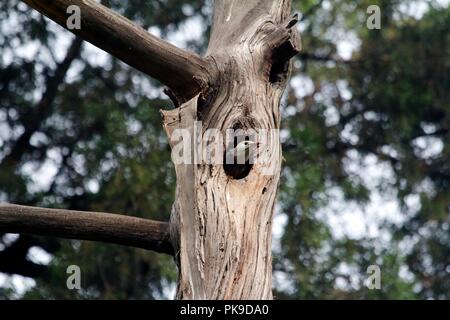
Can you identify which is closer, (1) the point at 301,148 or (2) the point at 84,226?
(2) the point at 84,226

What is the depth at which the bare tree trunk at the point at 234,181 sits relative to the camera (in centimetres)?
302

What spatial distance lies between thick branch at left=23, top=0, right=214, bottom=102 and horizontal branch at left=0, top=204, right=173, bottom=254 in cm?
49

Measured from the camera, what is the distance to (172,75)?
3.36 meters

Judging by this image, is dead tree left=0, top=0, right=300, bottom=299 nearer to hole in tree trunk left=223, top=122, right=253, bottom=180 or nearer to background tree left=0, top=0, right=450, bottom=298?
hole in tree trunk left=223, top=122, right=253, bottom=180

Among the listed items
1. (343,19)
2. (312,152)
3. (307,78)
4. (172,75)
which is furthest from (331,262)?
(172,75)

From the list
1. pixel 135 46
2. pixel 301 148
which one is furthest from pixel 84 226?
pixel 301 148

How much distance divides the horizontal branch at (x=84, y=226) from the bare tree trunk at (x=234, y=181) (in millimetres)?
93

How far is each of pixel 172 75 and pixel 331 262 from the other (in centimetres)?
568

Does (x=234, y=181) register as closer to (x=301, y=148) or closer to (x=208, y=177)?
(x=208, y=177)

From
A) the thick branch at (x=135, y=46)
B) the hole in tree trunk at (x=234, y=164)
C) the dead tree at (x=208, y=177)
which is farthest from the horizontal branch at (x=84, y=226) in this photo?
the thick branch at (x=135, y=46)

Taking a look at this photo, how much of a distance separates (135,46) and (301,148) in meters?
5.76

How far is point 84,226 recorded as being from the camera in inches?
128

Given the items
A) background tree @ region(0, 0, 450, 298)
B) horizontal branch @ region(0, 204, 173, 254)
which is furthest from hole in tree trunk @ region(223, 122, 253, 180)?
background tree @ region(0, 0, 450, 298)

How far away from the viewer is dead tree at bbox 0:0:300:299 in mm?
3037
